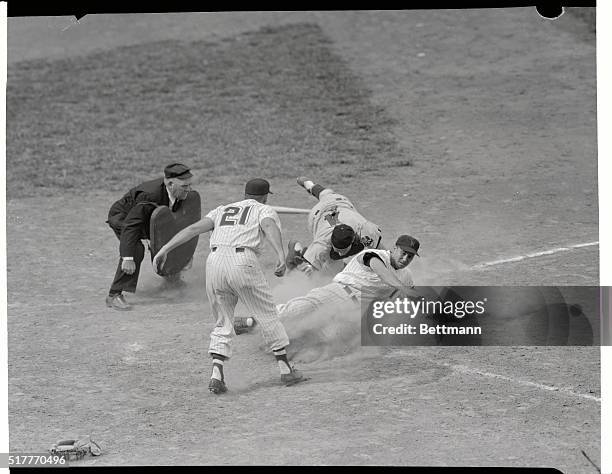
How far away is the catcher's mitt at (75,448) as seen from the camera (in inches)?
300

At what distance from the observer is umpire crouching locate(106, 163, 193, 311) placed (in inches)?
390

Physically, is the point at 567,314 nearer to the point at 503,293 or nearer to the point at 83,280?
the point at 503,293

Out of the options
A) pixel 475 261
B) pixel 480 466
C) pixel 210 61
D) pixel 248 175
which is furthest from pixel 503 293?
pixel 210 61

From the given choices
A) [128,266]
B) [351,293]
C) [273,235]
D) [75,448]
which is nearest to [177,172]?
[128,266]

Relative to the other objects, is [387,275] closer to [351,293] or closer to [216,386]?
[351,293]

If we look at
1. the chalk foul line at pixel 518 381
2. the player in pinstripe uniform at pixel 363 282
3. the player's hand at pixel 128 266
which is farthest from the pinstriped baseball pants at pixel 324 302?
the player's hand at pixel 128 266

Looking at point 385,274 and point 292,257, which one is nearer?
point 385,274

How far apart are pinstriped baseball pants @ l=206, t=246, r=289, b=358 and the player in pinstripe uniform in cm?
63

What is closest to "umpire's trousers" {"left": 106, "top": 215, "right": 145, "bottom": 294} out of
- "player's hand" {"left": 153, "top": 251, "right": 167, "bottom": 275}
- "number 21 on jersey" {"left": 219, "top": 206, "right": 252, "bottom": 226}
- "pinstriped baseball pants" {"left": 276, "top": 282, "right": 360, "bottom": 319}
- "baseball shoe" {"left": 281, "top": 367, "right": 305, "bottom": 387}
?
"player's hand" {"left": 153, "top": 251, "right": 167, "bottom": 275}

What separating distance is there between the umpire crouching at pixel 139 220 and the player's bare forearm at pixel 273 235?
176 cm

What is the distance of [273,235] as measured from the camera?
8320 millimetres

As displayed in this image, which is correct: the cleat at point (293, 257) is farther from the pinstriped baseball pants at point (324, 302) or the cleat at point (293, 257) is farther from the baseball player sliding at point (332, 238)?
the pinstriped baseball pants at point (324, 302)

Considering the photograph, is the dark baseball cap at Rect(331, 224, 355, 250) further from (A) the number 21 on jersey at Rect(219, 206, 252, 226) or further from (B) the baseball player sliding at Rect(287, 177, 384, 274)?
(A) the number 21 on jersey at Rect(219, 206, 252, 226)

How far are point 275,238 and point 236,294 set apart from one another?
53 centimetres
